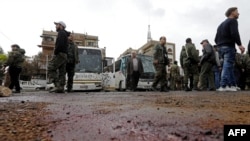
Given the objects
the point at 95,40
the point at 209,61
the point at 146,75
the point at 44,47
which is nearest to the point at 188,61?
the point at 209,61

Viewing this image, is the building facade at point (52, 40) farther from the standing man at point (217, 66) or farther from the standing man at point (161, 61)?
the standing man at point (161, 61)

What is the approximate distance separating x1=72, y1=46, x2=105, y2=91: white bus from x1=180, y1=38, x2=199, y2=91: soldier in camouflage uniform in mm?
6843

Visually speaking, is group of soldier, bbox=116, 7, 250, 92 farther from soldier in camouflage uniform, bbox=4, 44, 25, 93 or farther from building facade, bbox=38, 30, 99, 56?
building facade, bbox=38, 30, 99, 56

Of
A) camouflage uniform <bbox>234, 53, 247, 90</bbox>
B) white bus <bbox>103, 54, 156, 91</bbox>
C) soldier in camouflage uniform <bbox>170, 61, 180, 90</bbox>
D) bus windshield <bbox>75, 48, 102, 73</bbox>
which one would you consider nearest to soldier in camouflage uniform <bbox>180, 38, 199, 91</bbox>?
camouflage uniform <bbox>234, 53, 247, 90</bbox>

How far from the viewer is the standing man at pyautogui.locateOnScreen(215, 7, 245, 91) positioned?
699 centimetres

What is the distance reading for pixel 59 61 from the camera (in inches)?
315

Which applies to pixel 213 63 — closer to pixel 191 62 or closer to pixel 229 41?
pixel 191 62

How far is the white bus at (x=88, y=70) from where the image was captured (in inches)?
621

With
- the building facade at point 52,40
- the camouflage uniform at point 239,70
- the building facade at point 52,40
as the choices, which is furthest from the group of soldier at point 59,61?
the building facade at point 52,40

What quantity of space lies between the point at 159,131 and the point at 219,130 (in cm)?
35

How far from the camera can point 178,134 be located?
1845 millimetres

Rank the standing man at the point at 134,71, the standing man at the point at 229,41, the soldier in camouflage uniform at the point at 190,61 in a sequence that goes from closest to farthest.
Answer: the standing man at the point at 229,41 → the soldier in camouflage uniform at the point at 190,61 → the standing man at the point at 134,71

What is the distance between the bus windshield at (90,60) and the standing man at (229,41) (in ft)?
32.3

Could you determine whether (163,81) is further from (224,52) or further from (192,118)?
(192,118)
